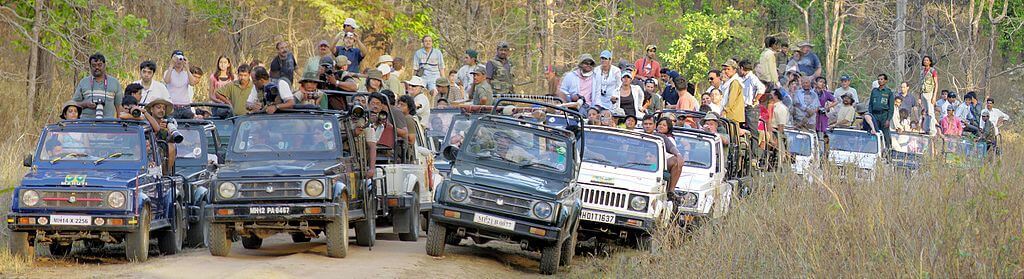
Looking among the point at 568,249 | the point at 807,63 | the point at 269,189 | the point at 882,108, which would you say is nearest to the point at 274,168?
the point at 269,189

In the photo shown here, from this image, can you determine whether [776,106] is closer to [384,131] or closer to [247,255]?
[384,131]

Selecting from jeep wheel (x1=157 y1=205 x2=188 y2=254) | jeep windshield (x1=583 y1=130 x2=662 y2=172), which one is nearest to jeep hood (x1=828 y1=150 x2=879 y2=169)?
jeep windshield (x1=583 y1=130 x2=662 y2=172)

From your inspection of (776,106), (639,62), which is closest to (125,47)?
(639,62)

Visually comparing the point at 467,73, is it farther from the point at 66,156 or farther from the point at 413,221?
the point at 66,156

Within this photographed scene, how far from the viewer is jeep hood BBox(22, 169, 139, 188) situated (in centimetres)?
1532

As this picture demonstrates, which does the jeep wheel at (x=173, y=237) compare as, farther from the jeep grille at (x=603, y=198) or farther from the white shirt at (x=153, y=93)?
the jeep grille at (x=603, y=198)

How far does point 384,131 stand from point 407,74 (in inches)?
801

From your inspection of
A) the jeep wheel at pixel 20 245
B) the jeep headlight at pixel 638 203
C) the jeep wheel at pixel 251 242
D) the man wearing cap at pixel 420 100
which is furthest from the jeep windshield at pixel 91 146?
the man wearing cap at pixel 420 100

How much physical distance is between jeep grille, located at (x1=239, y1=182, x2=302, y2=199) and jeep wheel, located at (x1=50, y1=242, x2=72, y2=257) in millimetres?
2706

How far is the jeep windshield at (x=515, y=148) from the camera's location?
16.5 meters

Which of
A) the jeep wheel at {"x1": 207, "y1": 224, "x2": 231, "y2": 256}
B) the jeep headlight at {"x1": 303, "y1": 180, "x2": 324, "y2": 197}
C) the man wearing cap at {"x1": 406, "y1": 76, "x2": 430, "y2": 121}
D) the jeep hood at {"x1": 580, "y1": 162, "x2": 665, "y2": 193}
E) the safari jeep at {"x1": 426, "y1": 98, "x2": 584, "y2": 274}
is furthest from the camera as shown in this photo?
the man wearing cap at {"x1": 406, "y1": 76, "x2": 430, "y2": 121}

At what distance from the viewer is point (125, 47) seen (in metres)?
27.3

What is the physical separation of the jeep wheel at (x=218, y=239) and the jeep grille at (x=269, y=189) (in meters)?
0.45

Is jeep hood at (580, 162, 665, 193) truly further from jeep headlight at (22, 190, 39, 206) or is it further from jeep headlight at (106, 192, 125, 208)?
jeep headlight at (22, 190, 39, 206)
